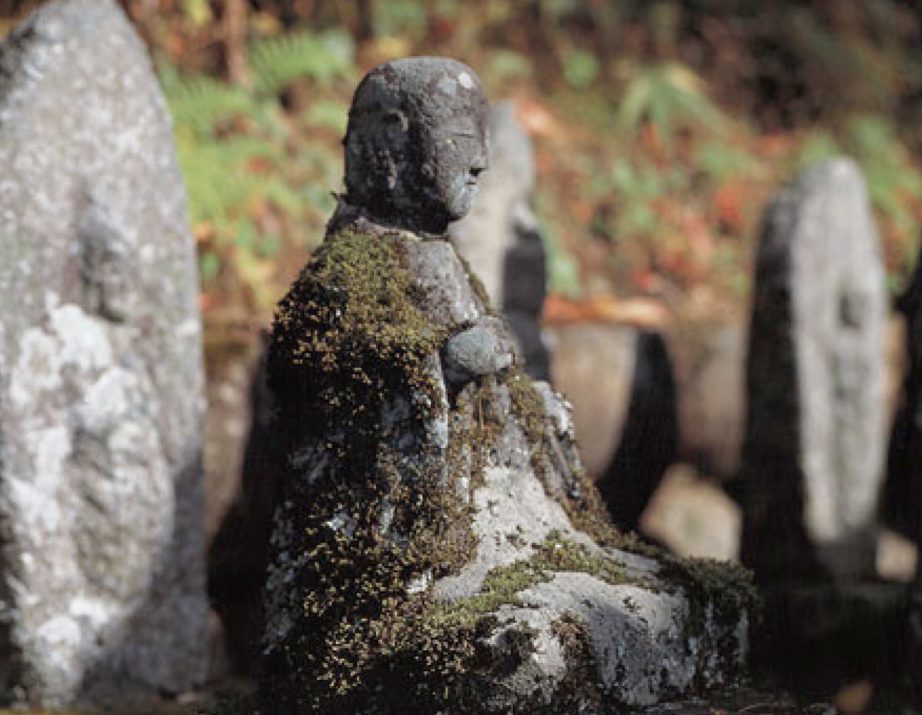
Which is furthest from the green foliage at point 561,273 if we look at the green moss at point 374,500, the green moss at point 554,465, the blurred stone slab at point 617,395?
the green moss at point 374,500

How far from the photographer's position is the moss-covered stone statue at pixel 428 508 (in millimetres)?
3396

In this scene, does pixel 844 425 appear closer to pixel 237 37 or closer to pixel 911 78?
pixel 237 37

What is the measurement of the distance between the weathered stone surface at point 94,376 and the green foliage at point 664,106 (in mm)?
7646

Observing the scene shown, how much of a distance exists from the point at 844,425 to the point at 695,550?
1897 millimetres

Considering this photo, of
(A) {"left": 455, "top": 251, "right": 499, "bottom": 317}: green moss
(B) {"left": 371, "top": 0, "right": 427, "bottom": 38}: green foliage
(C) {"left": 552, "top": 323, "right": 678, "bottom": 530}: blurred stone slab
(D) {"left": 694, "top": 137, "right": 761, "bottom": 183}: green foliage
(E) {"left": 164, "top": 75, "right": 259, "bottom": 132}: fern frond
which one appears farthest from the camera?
(D) {"left": 694, "top": 137, "right": 761, "bottom": 183}: green foliage

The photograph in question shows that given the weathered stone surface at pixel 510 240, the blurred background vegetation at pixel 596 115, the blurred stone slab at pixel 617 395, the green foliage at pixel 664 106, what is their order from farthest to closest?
1. the green foliage at pixel 664 106
2. the blurred background vegetation at pixel 596 115
3. the blurred stone slab at pixel 617 395
4. the weathered stone surface at pixel 510 240

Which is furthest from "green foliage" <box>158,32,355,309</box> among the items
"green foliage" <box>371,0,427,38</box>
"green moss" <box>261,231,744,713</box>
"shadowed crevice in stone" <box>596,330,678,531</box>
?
"green moss" <box>261,231,744,713</box>

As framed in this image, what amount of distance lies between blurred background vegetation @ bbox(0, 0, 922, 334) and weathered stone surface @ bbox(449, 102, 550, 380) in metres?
1.17

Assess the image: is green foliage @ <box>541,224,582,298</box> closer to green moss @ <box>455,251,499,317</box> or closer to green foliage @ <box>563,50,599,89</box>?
green foliage @ <box>563,50,599,89</box>

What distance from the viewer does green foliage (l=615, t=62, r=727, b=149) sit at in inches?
503

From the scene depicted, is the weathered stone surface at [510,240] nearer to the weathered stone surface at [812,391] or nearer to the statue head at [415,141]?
the weathered stone surface at [812,391]

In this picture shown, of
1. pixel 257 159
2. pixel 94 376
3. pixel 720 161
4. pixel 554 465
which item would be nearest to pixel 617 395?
pixel 257 159

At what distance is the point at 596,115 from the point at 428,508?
9.71 m

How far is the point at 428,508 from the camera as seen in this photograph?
3.54 m
